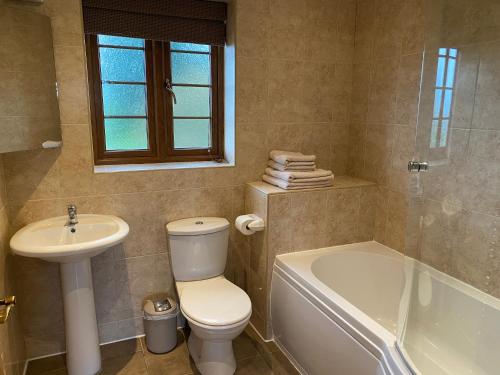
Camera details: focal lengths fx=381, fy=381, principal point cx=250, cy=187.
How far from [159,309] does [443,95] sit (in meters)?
1.87

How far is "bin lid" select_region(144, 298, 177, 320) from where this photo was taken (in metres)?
2.23

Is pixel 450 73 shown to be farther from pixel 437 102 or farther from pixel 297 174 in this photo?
pixel 297 174

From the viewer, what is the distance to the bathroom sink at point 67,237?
5.49ft

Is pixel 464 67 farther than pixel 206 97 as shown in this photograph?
No

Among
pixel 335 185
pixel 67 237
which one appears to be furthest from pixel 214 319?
pixel 335 185

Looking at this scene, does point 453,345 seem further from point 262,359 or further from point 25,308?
point 25,308

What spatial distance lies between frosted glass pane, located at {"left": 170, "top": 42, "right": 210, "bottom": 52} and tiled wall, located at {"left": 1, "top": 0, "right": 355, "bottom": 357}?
274 mm

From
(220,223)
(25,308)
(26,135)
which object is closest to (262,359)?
(220,223)

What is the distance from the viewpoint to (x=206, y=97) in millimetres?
2525

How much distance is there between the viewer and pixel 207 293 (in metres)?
2.13

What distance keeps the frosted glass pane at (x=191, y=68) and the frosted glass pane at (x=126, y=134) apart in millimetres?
372

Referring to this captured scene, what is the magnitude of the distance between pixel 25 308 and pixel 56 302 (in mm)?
158

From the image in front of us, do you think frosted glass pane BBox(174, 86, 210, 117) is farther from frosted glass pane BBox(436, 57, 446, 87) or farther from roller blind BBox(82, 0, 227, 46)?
frosted glass pane BBox(436, 57, 446, 87)

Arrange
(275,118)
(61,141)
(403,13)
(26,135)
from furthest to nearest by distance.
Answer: (275,118) < (403,13) < (61,141) < (26,135)
